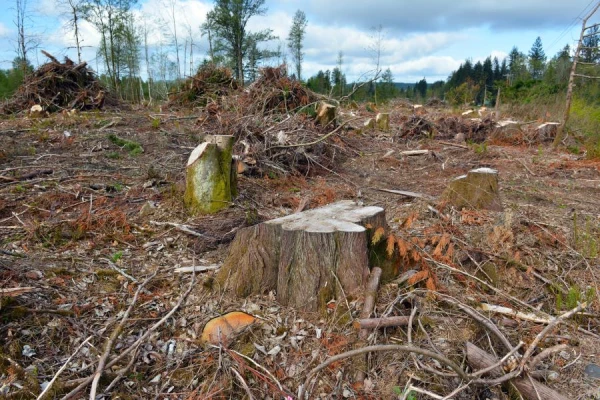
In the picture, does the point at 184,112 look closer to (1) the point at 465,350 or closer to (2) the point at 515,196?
(2) the point at 515,196

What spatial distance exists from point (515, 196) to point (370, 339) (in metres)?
4.47

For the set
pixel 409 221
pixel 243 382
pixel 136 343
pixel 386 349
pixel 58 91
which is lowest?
pixel 243 382

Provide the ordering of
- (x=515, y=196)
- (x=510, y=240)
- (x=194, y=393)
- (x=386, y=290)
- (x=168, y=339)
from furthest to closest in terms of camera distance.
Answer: (x=515, y=196) → (x=510, y=240) → (x=386, y=290) → (x=168, y=339) → (x=194, y=393)

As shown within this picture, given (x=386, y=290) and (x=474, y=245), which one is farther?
(x=474, y=245)

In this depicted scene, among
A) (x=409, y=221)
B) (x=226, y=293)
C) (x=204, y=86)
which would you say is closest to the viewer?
(x=226, y=293)

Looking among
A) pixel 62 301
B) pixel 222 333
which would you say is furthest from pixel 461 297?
pixel 62 301

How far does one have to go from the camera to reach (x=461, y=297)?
8.68ft

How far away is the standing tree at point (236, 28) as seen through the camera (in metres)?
25.7

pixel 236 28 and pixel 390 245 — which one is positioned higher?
pixel 236 28

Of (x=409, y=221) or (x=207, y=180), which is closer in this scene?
(x=409, y=221)

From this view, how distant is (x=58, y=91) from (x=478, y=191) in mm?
11739

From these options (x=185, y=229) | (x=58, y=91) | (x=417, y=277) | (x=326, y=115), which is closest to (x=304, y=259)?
(x=417, y=277)

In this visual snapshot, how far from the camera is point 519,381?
6.26ft

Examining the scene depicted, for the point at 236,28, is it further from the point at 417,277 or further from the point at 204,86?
the point at 417,277
